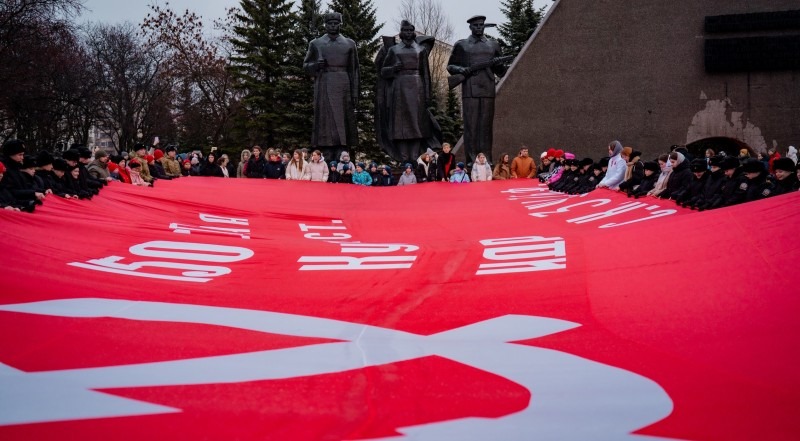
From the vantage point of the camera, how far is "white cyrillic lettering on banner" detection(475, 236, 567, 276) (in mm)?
6477

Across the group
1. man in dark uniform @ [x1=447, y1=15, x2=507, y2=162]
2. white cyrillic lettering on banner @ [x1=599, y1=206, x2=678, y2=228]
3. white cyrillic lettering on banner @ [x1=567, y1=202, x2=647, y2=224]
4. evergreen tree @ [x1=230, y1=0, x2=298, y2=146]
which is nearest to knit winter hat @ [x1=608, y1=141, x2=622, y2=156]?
white cyrillic lettering on banner @ [x1=567, y1=202, x2=647, y2=224]

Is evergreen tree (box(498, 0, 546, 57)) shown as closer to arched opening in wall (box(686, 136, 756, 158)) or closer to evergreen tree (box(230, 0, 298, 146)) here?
evergreen tree (box(230, 0, 298, 146))

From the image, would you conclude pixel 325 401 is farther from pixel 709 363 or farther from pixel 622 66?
pixel 622 66

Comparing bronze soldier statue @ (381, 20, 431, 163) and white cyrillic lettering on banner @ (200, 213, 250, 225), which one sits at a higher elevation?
bronze soldier statue @ (381, 20, 431, 163)

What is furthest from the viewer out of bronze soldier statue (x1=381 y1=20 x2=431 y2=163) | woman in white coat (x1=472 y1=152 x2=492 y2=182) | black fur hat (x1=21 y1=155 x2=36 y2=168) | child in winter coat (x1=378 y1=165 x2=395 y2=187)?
child in winter coat (x1=378 y1=165 x2=395 y2=187)

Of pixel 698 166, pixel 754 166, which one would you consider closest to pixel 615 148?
pixel 698 166

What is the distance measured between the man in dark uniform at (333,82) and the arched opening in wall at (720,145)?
12.9 meters

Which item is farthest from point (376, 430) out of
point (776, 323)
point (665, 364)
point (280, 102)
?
point (280, 102)

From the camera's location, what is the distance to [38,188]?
866 centimetres

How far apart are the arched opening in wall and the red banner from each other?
20253mm

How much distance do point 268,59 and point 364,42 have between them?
5776mm

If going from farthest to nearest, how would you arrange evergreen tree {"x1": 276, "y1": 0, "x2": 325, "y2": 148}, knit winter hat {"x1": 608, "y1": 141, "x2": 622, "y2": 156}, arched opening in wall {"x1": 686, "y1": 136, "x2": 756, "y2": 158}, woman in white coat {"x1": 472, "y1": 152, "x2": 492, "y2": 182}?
evergreen tree {"x1": 276, "y1": 0, "x2": 325, "y2": 148}, arched opening in wall {"x1": 686, "y1": 136, "x2": 756, "y2": 158}, woman in white coat {"x1": 472, "y1": 152, "x2": 492, "y2": 182}, knit winter hat {"x1": 608, "y1": 141, "x2": 622, "y2": 156}

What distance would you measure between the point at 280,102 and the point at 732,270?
40107mm

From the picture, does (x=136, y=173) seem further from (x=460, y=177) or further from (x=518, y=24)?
(x=518, y=24)
